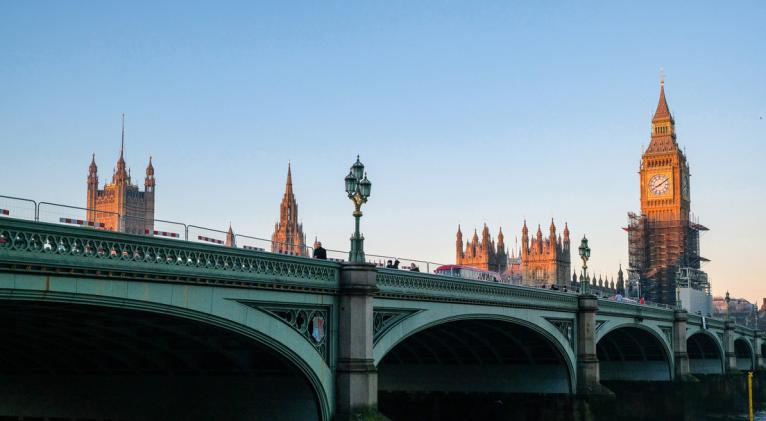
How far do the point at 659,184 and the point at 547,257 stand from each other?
29940mm

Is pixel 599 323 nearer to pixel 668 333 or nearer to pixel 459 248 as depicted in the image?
pixel 668 333

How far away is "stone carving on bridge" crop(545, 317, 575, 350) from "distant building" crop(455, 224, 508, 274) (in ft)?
461

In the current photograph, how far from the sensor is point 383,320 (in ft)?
97.8

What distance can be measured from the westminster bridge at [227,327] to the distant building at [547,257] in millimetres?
143625

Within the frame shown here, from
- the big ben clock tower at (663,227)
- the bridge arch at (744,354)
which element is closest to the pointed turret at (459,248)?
the big ben clock tower at (663,227)

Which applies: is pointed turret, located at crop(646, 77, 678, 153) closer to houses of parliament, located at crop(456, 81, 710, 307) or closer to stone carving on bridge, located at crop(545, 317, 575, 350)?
houses of parliament, located at crop(456, 81, 710, 307)

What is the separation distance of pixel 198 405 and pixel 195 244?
36.1ft

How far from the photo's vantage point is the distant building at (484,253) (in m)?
189

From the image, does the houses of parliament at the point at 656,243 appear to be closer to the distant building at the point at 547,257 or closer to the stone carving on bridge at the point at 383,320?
the distant building at the point at 547,257

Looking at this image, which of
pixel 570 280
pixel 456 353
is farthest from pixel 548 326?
pixel 570 280

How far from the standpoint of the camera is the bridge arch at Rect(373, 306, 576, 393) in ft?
145

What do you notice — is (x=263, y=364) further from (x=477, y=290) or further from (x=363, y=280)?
(x=477, y=290)

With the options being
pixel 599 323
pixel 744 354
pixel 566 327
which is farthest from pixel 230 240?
pixel 744 354

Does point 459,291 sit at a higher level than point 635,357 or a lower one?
higher
